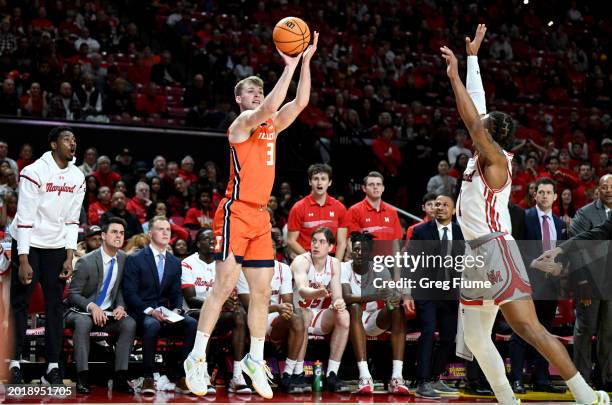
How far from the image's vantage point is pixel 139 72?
15.8 m

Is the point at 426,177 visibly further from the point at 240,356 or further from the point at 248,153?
the point at 248,153

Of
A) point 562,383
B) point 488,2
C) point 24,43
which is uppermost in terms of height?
point 488,2

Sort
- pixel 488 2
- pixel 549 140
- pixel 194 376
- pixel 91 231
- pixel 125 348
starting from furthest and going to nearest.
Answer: pixel 488 2, pixel 549 140, pixel 91 231, pixel 125 348, pixel 194 376

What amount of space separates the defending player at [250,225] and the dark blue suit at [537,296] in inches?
138

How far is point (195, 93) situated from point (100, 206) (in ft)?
14.6

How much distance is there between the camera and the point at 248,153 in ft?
20.8

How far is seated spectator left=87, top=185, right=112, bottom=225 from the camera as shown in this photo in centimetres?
1152

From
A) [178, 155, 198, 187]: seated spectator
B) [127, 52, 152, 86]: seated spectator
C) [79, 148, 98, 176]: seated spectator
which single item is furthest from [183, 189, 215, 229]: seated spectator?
[127, 52, 152, 86]: seated spectator

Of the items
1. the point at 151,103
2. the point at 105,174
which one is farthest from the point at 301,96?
the point at 151,103

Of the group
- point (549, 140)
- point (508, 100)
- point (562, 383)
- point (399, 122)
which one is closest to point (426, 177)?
point (399, 122)

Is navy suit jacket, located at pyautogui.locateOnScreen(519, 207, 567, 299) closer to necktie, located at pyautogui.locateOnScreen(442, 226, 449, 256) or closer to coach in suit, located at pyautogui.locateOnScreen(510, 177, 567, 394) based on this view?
coach in suit, located at pyautogui.locateOnScreen(510, 177, 567, 394)

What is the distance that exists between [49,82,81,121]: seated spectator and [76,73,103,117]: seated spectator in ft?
0.57

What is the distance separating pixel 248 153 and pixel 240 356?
294cm

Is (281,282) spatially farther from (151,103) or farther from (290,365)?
(151,103)
